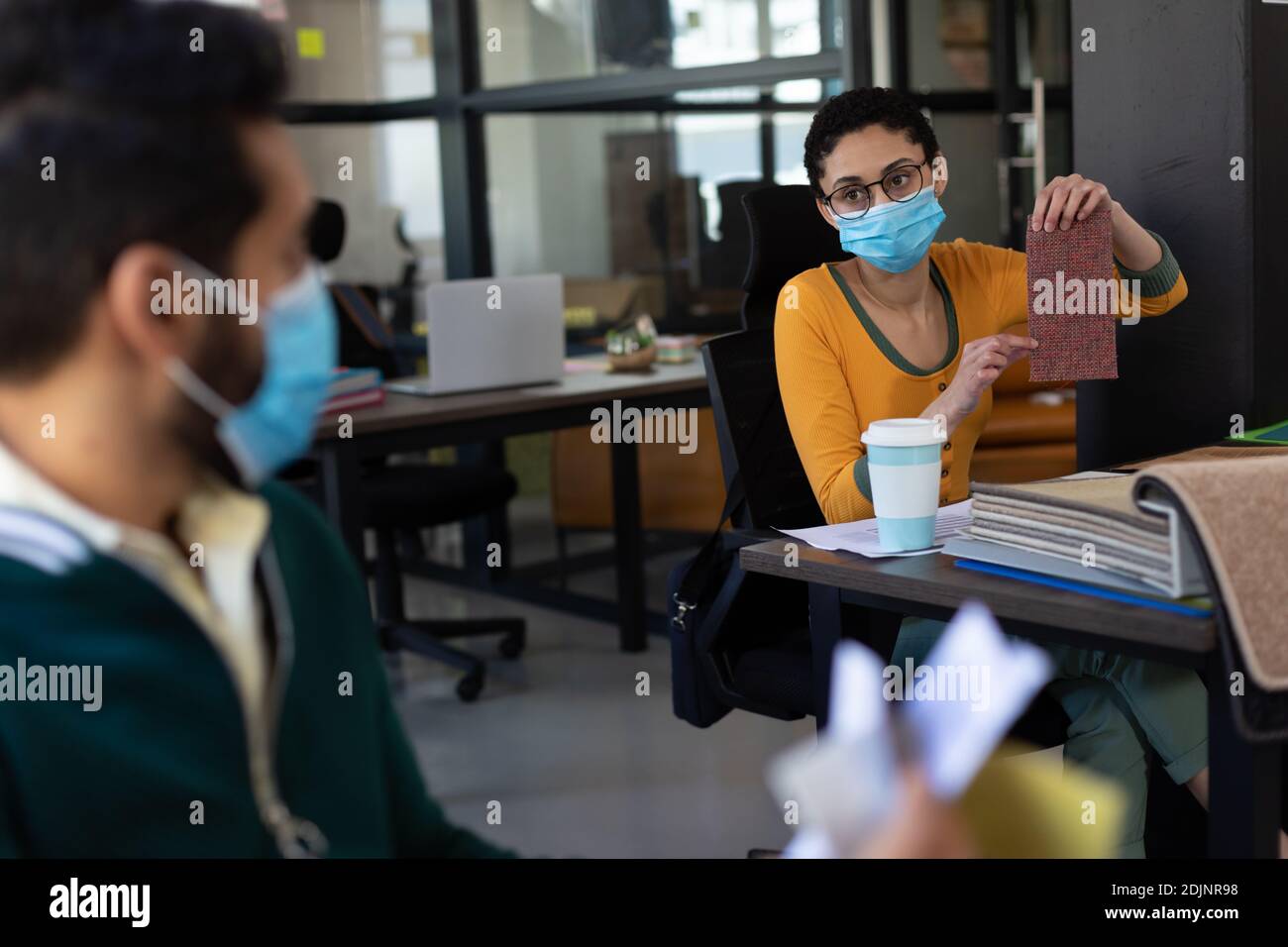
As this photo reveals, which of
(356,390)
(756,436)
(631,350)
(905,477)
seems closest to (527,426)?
(356,390)

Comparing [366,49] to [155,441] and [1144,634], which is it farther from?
[155,441]

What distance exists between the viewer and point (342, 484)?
10.1ft

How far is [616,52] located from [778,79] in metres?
0.85

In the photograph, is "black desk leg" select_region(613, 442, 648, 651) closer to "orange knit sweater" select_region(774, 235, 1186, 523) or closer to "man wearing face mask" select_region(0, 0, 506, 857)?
"orange knit sweater" select_region(774, 235, 1186, 523)

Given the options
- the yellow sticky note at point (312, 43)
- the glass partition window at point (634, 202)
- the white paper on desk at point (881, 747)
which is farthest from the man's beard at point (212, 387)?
the yellow sticky note at point (312, 43)

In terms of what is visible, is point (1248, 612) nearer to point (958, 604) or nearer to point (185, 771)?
point (958, 604)

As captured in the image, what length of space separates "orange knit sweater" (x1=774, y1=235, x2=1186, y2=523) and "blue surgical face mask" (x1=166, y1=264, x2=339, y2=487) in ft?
3.98

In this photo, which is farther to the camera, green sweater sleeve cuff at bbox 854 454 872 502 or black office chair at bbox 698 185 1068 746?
black office chair at bbox 698 185 1068 746

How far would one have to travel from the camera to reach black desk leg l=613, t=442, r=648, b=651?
399cm

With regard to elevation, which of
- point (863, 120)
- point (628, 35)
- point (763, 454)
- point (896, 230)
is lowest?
point (763, 454)

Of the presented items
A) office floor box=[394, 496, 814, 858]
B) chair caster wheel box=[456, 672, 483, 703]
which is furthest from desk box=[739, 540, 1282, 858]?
chair caster wheel box=[456, 672, 483, 703]

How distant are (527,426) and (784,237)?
1.22 meters

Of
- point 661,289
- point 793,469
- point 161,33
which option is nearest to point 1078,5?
point 793,469

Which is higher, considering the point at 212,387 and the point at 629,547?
the point at 212,387
